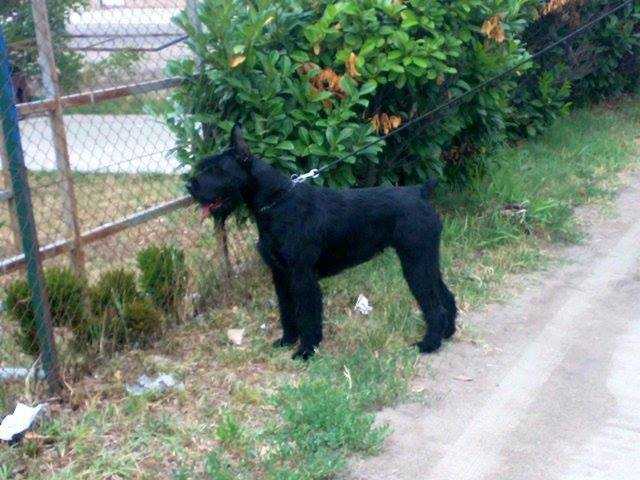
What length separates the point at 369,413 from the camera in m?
4.57

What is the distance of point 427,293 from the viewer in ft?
17.6

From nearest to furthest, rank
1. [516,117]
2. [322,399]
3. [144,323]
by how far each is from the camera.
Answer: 1. [322,399]
2. [144,323]
3. [516,117]

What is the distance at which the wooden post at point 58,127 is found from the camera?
15.6 feet

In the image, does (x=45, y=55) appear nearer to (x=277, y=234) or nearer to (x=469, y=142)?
(x=277, y=234)

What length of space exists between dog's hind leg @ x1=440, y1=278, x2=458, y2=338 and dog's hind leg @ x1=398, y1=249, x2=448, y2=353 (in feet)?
0.47

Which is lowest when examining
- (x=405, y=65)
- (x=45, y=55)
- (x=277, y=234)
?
(x=277, y=234)

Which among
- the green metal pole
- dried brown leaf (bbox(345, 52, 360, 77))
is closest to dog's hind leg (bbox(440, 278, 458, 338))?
dried brown leaf (bbox(345, 52, 360, 77))

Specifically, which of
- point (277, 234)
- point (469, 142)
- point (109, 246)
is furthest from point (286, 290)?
point (469, 142)

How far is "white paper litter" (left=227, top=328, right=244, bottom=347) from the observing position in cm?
541

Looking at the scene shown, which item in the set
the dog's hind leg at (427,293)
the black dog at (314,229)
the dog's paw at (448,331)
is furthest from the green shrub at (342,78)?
the dog's paw at (448,331)

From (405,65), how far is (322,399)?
2.58 m

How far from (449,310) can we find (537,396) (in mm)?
900

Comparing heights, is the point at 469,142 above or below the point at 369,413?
above

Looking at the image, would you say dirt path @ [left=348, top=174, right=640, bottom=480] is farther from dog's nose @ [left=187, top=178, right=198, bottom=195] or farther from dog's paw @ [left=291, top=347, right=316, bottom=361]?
dog's nose @ [left=187, top=178, right=198, bottom=195]
